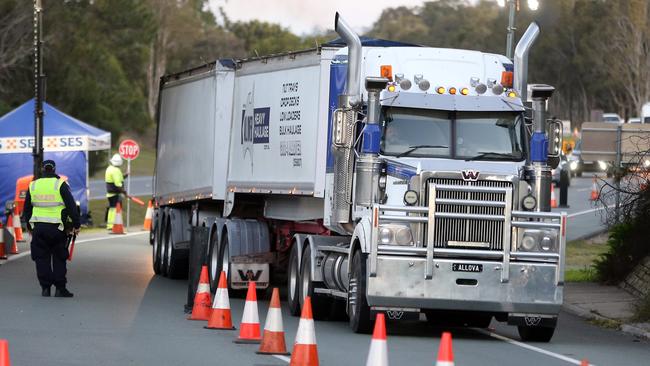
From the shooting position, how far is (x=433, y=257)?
16219mm

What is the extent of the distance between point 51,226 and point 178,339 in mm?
5413

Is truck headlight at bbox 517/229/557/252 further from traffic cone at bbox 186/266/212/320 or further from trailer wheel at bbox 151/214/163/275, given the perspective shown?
trailer wheel at bbox 151/214/163/275

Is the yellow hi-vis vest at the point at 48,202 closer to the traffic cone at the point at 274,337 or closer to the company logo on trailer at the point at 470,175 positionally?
the company logo on trailer at the point at 470,175

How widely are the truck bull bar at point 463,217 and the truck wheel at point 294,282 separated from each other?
122 inches

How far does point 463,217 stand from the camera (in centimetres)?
1633

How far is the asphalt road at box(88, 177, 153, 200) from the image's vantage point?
6145 centimetres

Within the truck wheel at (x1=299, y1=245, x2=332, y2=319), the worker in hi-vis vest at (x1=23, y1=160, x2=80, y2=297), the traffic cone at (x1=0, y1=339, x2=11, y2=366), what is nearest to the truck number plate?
the truck wheel at (x1=299, y1=245, x2=332, y2=319)

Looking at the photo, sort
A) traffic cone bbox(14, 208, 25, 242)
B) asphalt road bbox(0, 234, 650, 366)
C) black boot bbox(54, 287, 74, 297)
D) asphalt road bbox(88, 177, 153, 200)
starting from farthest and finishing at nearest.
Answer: asphalt road bbox(88, 177, 153, 200), traffic cone bbox(14, 208, 25, 242), black boot bbox(54, 287, 74, 297), asphalt road bbox(0, 234, 650, 366)

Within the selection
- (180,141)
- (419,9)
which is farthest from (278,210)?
(419,9)

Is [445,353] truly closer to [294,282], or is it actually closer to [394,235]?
[394,235]

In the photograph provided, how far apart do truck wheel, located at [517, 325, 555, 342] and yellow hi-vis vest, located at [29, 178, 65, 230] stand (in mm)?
6998

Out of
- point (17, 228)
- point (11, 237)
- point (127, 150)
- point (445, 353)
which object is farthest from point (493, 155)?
point (127, 150)

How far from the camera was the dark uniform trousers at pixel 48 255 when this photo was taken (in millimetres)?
20469

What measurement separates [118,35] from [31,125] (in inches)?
1446
